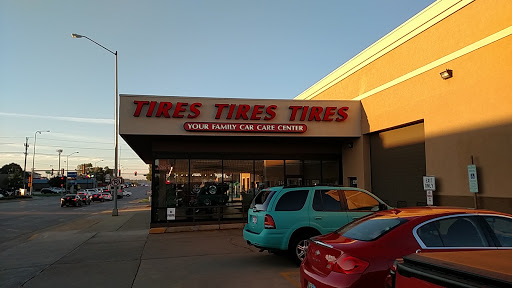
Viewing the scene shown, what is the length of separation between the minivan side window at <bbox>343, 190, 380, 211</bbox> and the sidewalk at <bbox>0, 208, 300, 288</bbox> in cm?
206

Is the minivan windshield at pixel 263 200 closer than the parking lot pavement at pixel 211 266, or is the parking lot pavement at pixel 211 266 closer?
the parking lot pavement at pixel 211 266

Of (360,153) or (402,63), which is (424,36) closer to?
(402,63)

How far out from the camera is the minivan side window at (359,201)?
887 centimetres

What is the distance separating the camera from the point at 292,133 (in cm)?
1617

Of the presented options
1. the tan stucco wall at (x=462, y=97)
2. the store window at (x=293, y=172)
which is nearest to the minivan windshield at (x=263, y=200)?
the tan stucco wall at (x=462, y=97)

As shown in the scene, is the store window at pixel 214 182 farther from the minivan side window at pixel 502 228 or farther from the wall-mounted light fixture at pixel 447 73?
the minivan side window at pixel 502 228

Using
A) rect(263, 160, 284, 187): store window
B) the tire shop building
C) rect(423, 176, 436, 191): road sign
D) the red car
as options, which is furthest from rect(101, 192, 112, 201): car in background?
the red car

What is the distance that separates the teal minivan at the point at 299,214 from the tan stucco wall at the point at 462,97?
3869 millimetres

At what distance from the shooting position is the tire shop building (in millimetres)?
10312

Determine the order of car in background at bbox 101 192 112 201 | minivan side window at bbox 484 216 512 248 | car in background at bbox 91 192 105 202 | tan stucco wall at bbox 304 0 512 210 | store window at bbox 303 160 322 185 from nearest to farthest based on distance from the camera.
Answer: minivan side window at bbox 484 216 512 248 < tan stucco wall at bbox 304 0 512 210 < store window at bbox 303 160 322 185 < car in background at bbox 91 192 105 202 < car in background at bbox 101 192 112 201

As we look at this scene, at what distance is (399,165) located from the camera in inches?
565

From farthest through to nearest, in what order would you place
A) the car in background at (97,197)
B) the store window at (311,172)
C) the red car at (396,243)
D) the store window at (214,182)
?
the car in background at (97,197) → the store window at (311,172) → the store window at (214,182) → the red car at (396,243)

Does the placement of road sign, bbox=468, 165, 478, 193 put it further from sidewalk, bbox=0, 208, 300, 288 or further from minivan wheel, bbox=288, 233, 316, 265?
sidewalk, bbox=0, 208, 300, 288

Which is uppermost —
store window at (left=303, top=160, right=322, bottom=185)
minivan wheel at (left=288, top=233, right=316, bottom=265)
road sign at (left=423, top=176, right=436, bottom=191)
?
store window at (left=303, top=160, right=322, bottom=185)
